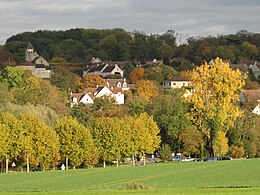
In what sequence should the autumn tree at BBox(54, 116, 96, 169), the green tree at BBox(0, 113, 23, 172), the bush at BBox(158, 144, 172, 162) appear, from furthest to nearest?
the bush at BBox(158, 144, 172, 162) < the autumn tree at BBox(54, 116, 96, 169) < the green tree at BBox(0, 113, 23, 172)

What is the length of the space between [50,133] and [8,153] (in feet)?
18.7


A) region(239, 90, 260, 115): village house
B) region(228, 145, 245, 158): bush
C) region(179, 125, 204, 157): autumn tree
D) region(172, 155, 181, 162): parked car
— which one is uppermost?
region(239, 90, 260, 115): village house

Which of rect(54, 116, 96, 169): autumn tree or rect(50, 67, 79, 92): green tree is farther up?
rect(50, 67, 79, 92): green tree

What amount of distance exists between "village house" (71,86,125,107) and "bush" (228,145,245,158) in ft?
201

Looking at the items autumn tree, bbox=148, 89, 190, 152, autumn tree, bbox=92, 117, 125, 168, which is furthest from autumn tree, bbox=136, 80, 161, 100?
autumn tree, bbox=92, 117, 125, 168

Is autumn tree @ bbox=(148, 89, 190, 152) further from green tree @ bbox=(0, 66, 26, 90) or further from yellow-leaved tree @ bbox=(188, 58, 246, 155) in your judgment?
green tree @ bbox=(0, 66, 26, 90)

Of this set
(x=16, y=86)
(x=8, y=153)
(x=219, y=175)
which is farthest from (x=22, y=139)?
(x=16, y=86)

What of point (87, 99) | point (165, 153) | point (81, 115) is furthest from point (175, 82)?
point (165, 153)

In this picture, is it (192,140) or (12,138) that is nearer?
(12,138)

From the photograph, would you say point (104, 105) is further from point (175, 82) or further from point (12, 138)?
point (12, 138)

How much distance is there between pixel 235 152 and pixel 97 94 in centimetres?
7366

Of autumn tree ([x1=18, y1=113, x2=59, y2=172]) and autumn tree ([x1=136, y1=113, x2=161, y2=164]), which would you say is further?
autumn tree ([x1=136, y1=113, x2=161, y2=164])

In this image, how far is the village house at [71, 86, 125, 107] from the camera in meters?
165

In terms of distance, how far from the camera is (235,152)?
105m
